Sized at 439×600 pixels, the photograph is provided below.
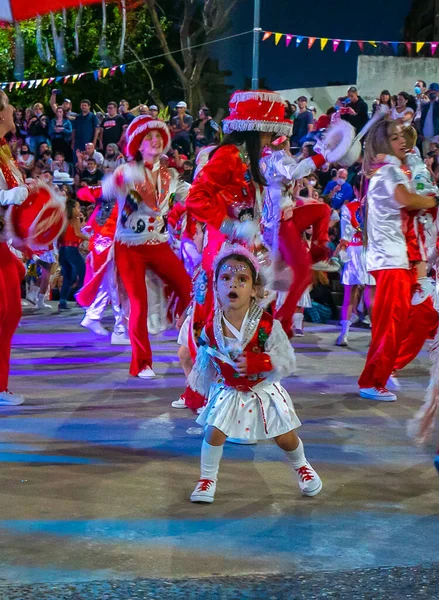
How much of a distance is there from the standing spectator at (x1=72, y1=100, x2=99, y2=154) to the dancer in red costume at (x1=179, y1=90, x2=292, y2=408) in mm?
12658

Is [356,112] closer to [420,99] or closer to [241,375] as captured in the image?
[420,99]

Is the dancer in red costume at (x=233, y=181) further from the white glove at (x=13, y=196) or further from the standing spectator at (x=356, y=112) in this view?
the standing spectator at (x=356, y=112)

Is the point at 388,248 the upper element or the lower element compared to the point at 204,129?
lower

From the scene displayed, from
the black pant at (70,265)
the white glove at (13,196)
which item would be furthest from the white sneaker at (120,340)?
the black pant at (70,265)

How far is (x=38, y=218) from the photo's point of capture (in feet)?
19.1

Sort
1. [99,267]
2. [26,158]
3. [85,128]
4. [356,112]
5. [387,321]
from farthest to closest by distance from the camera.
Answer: [85,128] → [26,158] → [356,112] → [99,267] → [387,321]

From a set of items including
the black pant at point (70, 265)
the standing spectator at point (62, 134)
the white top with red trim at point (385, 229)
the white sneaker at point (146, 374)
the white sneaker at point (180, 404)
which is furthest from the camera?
the standing spectator at point (62, 134)

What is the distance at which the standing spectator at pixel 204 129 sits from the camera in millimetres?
16683

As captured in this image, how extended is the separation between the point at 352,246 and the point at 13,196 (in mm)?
5497

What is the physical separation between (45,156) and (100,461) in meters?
13.5

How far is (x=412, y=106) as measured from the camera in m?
15.9

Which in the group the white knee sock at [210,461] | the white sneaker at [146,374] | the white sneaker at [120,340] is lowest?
the white sneaker at [120,340]

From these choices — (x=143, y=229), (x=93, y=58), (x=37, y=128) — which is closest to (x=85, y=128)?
(x=37, y=128)

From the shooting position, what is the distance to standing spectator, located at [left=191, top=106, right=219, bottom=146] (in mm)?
16683
